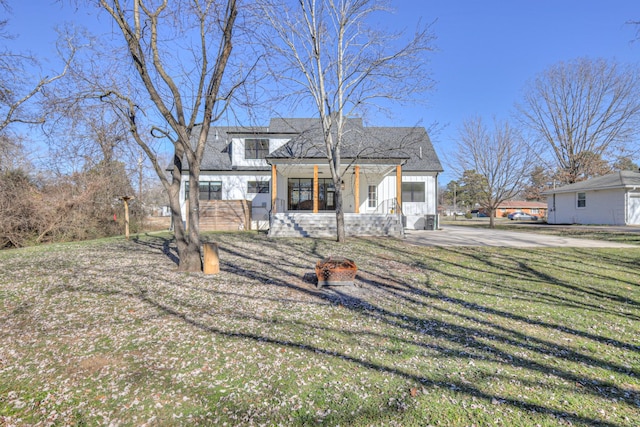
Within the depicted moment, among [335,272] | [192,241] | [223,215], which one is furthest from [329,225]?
[335,272]

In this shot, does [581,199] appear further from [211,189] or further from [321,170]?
[211,189]

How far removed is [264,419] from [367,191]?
17709 mm

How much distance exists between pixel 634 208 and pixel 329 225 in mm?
22140

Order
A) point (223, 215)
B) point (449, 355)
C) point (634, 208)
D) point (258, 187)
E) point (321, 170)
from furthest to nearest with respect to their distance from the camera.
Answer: point (634, 208)
point (258, 187)
point (223, 215)
point (321, 170)
point (449, 355)

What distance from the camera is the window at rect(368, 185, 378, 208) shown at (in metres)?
19.4

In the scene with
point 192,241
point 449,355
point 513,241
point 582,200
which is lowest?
point 449,355

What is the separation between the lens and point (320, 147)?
14.4 metres

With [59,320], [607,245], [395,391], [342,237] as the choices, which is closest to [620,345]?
[395,391]

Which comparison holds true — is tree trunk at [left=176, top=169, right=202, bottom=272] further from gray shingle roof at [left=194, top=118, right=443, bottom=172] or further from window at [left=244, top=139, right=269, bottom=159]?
window at [left=244, top=139, right=269, bottom=159]

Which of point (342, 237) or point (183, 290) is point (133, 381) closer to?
point (183, 290)

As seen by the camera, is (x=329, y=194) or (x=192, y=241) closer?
(x=192, y=241)

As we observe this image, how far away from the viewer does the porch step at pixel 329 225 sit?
13727 millimetres

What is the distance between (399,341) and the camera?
11.9 ft

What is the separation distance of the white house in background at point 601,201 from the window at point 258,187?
77.4 feet
